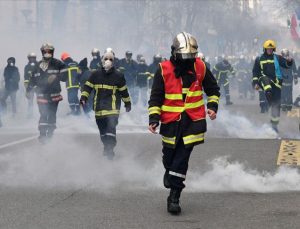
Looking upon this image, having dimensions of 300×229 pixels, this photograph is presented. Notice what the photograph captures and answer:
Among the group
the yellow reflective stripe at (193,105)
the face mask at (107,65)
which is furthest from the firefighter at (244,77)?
the yellow reflective stripe at (193,105)

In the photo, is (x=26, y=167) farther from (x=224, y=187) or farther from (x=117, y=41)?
(x=117, y=41)

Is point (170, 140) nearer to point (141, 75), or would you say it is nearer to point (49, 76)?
point (49, 76)

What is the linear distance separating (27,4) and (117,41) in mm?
13148

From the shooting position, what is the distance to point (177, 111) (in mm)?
7773

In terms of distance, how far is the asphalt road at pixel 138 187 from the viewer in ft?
23.9

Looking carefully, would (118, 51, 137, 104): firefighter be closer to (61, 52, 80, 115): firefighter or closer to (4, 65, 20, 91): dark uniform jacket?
(4, 65, 20, 91): dark uniform jacket

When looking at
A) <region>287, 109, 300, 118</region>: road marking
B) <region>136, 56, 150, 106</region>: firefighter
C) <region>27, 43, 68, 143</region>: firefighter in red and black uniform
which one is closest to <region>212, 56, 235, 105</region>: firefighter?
<region>136, 56, 150, 106</region>: firefighter

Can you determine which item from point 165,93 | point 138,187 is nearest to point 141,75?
point 138,187

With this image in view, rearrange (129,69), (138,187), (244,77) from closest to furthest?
(138,187), (129,69), (244,77)

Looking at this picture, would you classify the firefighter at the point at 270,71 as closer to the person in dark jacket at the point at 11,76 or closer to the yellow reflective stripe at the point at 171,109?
the yellow reflective stripe at the point at 171,109

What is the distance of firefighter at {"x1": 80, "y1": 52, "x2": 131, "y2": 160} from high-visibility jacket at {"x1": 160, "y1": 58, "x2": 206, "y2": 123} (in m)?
3.77

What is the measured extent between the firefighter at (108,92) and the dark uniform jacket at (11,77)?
420 inches

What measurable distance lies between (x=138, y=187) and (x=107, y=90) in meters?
2.84

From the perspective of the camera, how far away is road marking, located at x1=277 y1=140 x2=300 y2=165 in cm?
1134
